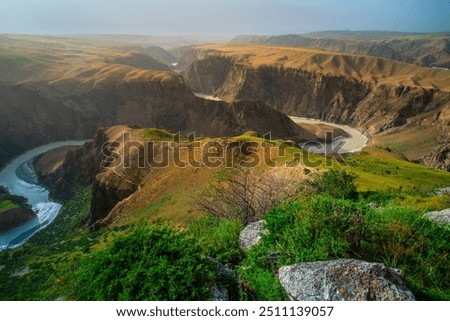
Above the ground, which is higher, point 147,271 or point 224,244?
point 147,271

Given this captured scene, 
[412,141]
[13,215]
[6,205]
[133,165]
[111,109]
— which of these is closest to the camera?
[133,165]

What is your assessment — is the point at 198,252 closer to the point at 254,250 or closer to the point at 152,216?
the point at 254,250

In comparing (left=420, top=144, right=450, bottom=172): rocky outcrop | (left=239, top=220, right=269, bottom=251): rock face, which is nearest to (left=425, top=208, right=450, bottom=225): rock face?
(left=239, top=220, right=269, bottom=251): rock face

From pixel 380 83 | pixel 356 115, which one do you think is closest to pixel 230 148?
pixel 356 115

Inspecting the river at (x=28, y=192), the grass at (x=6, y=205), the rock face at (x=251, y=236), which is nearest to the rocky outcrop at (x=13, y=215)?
the grass at (x=6, y=205)

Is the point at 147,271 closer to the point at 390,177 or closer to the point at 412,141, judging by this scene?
the point at 390,177

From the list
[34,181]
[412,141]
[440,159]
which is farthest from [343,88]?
[34,181]

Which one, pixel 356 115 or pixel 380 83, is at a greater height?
pixel 380 83
